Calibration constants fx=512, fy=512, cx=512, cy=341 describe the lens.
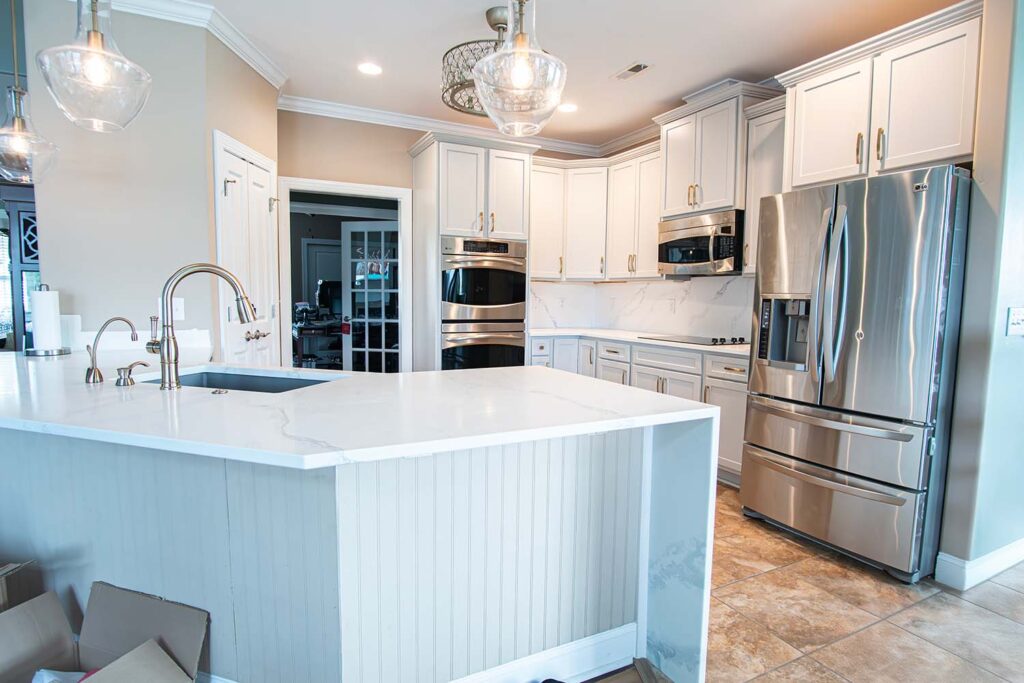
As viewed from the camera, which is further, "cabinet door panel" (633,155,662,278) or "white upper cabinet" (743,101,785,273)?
"cabinet door panel" (633,155,662,278)

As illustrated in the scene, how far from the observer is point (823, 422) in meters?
2.47

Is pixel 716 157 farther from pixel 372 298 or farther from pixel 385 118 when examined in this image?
pixel 372 298

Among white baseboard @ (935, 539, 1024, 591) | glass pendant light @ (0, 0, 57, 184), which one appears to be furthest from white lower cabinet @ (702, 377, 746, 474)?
glass pendant light @ (0, 0, 57, 184)

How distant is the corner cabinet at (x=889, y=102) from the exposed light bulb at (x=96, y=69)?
124 inches

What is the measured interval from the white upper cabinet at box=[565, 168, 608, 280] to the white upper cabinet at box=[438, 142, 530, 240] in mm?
596

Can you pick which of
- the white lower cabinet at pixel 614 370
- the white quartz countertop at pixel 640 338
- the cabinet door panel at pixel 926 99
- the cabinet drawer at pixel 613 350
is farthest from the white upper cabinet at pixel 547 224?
the cabinet door panel at pixel 926 99

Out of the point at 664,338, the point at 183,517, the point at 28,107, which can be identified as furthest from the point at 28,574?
the point at 664,338

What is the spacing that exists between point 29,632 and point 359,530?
3.35ft

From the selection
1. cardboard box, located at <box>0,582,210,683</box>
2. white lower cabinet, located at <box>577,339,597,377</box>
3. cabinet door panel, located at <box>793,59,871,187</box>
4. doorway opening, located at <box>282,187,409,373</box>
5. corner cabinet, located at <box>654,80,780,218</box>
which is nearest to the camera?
cardboard box, located at <box>0,582,210,683</box>

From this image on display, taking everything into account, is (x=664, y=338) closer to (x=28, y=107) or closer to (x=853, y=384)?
(x=853, y=384)

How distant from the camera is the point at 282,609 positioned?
137 cm

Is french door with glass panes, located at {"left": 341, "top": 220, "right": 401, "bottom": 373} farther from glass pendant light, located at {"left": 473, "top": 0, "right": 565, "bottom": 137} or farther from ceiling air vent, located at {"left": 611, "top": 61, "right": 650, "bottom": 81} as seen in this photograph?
glass pendant light, located at {"left": 473, "top": 0, "right": 565, "bottom": 137}

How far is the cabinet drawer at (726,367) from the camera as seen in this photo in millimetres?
3168

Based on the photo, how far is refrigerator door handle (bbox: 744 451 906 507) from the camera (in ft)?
7.43
